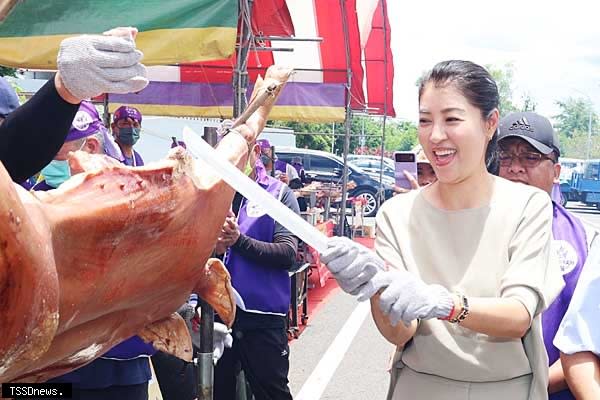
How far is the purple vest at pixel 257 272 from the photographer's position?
3.66 m

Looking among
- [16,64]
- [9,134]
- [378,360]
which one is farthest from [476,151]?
[378,360]

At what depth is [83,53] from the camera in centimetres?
145

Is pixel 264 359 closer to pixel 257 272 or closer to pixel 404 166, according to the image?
pixel 257 272

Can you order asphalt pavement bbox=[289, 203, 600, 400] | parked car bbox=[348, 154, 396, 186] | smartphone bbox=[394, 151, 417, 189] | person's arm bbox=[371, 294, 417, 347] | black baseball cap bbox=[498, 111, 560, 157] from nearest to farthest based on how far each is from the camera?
person's arm bbox=[371, 294, 417, 347] < black baseball cap bbox=[498, 111, 560, 157] < smartphone bbox=[394, 151, 417, 189] < asphalt pavement bbox=[289, 203, 600, 400] < parked car bbox=[348, 154, 396, 186]

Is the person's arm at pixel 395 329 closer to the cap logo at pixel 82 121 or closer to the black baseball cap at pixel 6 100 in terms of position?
the cap logo at pixel 82 121

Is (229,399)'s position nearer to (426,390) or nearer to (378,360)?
(426,390)

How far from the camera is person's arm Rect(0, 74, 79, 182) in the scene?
5.47 feet

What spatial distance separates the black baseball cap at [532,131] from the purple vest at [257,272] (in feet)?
4.54

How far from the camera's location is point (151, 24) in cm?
348

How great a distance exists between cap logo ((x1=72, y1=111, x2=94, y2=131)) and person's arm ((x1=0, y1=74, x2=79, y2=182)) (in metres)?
0.60

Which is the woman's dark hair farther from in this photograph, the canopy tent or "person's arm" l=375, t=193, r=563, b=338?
the canopy tent

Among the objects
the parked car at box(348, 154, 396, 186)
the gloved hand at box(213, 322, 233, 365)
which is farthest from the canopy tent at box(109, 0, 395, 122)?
the parked car at box(348, 154, 396, 186)

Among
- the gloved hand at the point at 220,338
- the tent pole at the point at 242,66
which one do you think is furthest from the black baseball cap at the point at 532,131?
the gloved hand at the point at 220,338

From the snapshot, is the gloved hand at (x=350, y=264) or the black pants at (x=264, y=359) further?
the black pants at (x=264, y=359)
